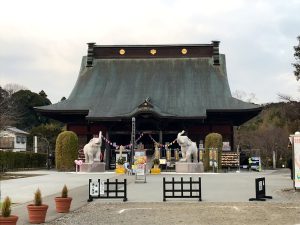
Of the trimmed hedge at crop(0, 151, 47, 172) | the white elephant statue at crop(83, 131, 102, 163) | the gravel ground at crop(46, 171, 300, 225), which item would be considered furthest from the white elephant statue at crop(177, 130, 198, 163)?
the gravel ground at crop(46, 171, 300, 225)

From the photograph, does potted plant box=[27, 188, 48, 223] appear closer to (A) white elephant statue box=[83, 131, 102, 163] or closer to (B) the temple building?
(A) white elephant statue box=[83, 131, 102, 163]

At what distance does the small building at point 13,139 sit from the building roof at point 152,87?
19.8 m

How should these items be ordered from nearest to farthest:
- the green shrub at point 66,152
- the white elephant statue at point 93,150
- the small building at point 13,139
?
the white elephant statue at point 93,150 → the green shrub at point 66,152 → the small building at point 13,139

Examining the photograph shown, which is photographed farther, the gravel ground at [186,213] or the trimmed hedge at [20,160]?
the trimmed hedge at [20,160]

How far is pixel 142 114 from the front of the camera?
120 ft

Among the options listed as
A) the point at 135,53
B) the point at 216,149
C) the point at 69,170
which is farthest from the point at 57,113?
the point at 216,149

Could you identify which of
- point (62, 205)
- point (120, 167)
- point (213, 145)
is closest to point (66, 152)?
point (120, 167)

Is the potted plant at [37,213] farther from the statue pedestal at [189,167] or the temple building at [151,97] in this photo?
the temple building at [151,97]

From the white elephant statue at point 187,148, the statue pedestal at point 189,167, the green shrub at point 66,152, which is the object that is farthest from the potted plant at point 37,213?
the green shrub at point 66,152

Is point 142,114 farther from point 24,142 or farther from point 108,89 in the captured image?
point 24,142

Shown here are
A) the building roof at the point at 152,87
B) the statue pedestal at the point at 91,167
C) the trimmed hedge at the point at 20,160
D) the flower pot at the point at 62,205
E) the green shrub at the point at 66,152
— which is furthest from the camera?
the building roof at the point at 152,87

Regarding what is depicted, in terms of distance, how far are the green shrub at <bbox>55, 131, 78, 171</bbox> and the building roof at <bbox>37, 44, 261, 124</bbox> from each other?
3590mm

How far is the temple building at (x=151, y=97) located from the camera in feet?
126

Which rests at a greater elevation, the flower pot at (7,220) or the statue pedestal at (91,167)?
the statue pedestal at (91,167)
